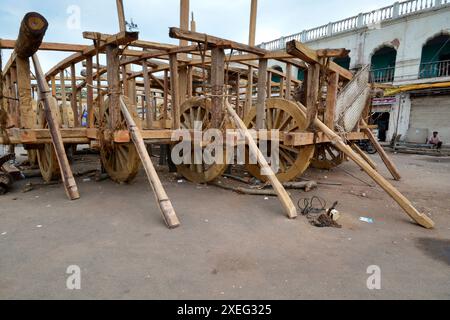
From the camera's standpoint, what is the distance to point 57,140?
445 centimetres

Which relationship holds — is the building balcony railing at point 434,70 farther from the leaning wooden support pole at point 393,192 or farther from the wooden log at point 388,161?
the leaning wooden support pole at point 393,192

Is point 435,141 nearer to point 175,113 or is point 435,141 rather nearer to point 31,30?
point 175,113

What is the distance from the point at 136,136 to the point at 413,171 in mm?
7923

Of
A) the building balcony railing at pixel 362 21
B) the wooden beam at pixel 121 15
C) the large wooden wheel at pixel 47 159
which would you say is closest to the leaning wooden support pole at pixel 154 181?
the large wooden wheel at pixel 47 159

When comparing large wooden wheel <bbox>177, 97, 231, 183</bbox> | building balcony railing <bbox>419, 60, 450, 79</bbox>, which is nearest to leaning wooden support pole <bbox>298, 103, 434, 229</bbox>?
large wooden wheel <bbox>177, 97, 231, 183</bbox>

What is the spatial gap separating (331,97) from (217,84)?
2180 millimetres

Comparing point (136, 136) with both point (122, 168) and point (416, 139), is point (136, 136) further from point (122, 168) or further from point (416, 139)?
point (416, 139)

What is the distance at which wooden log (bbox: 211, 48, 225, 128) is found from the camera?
467cm

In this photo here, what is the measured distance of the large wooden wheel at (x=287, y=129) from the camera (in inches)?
196

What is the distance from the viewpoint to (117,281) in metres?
2.14

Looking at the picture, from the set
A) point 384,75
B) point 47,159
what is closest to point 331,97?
point 47,159

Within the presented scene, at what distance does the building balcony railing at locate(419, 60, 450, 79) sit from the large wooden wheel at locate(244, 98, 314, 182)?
1335 centimetres

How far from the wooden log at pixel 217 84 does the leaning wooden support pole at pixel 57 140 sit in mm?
2545

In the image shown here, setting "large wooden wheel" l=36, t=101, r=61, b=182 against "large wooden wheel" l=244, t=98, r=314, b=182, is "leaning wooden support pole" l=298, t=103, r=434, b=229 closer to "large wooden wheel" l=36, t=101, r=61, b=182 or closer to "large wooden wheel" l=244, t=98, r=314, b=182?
"large wooden wheel" l=244, t=98, r=314, b=182
